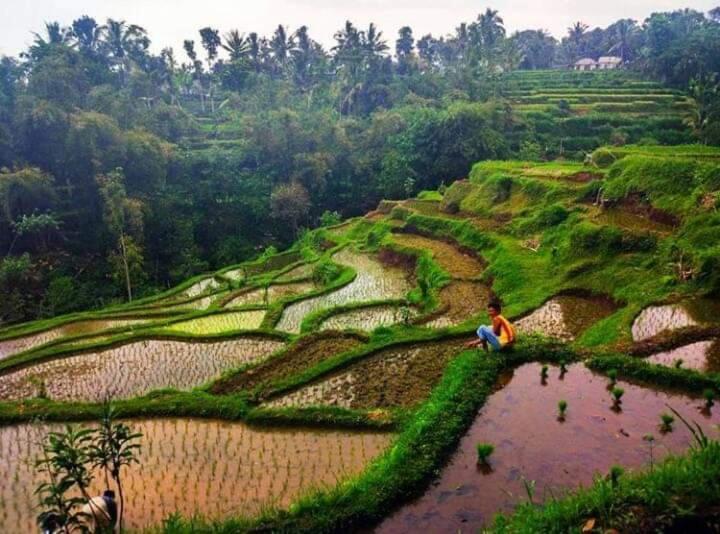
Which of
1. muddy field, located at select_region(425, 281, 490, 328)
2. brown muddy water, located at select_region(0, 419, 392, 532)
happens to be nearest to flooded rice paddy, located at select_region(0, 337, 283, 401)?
brown muddy water, located at select_region(0, 419, 392, 532)

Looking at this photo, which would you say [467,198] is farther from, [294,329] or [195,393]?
[195,393]


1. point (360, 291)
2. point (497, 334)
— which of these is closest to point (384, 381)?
point (497, 334)

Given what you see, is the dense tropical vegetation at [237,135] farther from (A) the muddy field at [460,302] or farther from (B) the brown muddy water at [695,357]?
(B) the brown muddy water at [695,357]

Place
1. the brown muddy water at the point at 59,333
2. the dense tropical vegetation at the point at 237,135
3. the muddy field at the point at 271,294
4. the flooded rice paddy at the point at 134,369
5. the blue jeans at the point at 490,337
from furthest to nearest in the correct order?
1. the dense tropical vegetation at the point at 237,135
2. the muddy field at the point at 271,294
3. the brown muddy water at the point at 59,333
4. the flooded rice paddy at the point at 134,369
5. the blue jeans at the point at 490,337

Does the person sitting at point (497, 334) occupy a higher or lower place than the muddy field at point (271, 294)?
higher

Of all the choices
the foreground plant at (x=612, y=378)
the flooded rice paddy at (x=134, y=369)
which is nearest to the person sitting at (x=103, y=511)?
the flooded rice paddy at (x=134, y=369)

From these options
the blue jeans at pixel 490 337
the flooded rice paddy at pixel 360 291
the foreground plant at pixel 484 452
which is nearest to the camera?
the foreground plant at pixel 484 452

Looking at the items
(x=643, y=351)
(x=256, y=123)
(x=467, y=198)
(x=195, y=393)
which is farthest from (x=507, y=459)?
(x=256, y=123)
